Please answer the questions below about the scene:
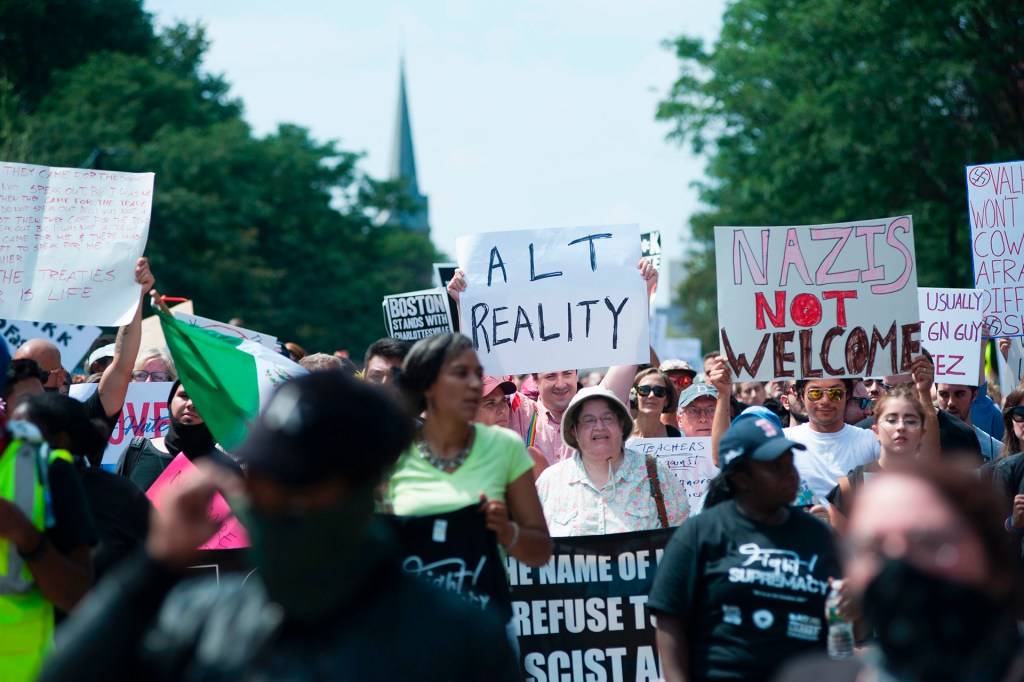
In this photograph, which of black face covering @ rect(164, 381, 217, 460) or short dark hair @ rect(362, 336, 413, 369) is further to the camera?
short dark hair @ rect(362, 336, 413, 369)

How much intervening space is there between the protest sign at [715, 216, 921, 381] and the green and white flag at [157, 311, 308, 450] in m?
2.74

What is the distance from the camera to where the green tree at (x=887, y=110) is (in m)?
23.3

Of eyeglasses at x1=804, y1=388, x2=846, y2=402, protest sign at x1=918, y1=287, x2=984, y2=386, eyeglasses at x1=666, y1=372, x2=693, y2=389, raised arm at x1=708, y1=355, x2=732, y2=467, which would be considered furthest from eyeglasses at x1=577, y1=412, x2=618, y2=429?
protest sign at x1=918, y1=287, x2=984, y2=386

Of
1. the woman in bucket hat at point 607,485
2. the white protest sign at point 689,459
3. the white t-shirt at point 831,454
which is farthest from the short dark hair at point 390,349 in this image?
the white t-shirt at point 831,454

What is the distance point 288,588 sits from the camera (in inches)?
83.7

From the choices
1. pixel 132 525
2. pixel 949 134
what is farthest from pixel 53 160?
pixel 132 525

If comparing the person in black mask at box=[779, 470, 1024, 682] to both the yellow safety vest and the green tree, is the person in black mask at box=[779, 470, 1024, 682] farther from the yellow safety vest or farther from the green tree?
the green tree

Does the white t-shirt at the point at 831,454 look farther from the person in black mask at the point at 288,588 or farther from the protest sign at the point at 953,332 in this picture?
the person in black mask at the point at 288,588

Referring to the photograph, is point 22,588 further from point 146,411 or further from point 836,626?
point 146,411

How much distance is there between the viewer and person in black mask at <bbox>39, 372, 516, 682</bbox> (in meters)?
2.09

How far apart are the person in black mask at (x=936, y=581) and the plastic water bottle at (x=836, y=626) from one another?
71.8 inches

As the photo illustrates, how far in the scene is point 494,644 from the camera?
2.32m

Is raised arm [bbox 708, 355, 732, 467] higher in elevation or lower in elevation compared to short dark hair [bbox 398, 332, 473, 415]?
lower

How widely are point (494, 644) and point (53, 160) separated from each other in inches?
1152
